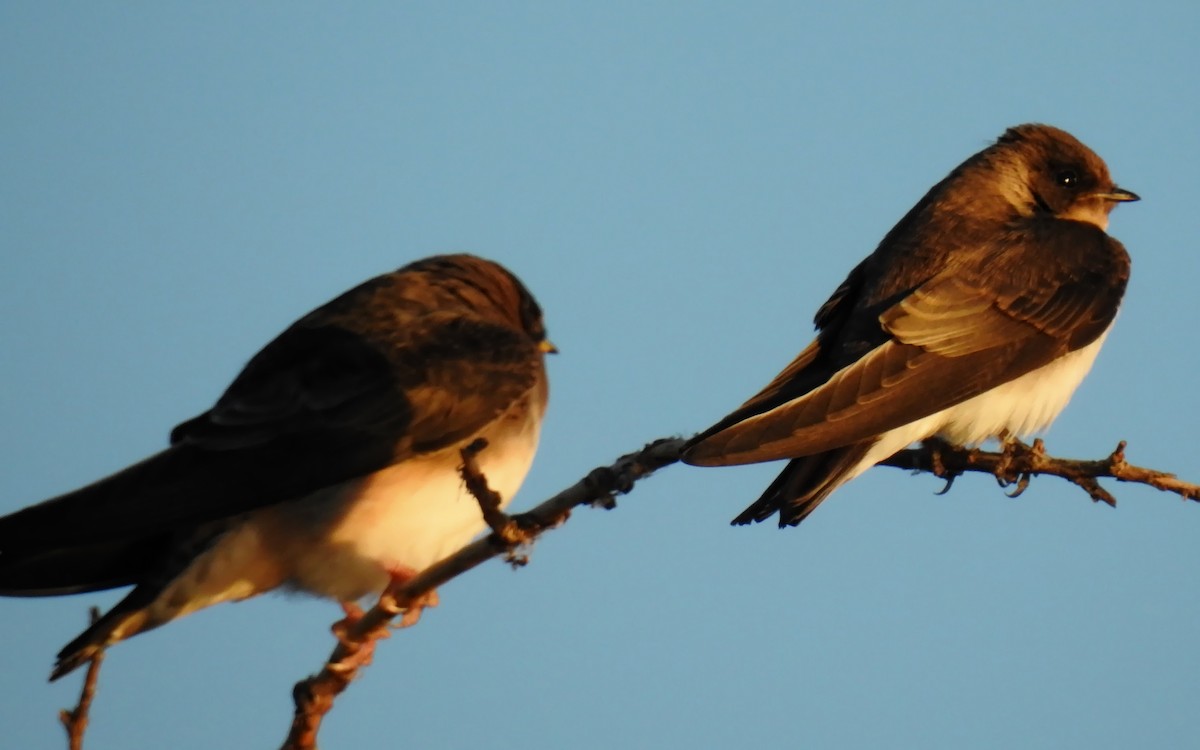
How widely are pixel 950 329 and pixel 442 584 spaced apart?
2839 mm

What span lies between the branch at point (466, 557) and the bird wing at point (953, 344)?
0.93 meters

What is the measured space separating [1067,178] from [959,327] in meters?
1.51

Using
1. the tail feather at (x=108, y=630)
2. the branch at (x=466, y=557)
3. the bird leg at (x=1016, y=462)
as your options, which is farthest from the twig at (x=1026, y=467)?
the tail feather at (x=108, y=630)

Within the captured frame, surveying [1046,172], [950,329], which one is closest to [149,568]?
[950,329]

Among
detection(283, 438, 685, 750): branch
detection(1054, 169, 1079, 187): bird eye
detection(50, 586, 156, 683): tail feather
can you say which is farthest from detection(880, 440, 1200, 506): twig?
detection(50, 586, 156, 683): tail feather

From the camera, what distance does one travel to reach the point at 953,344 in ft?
20.7

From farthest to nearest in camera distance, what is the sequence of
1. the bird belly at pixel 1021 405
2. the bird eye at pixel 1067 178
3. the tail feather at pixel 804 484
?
the bird eye at pixel 1067 178
the bird belly at pixel 1021 405
the tail feather at pixel 804 484

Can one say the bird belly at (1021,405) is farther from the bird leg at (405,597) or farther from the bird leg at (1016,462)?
the bird leg at (405,597)

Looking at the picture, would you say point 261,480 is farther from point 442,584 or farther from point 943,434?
point 943,434

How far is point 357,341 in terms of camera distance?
5.83 metres

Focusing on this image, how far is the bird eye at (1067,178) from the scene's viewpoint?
752 cm


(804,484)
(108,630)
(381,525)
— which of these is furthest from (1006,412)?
(108,630)

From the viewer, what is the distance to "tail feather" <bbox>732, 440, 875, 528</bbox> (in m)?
5.74

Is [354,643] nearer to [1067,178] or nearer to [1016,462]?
[1016,462]
